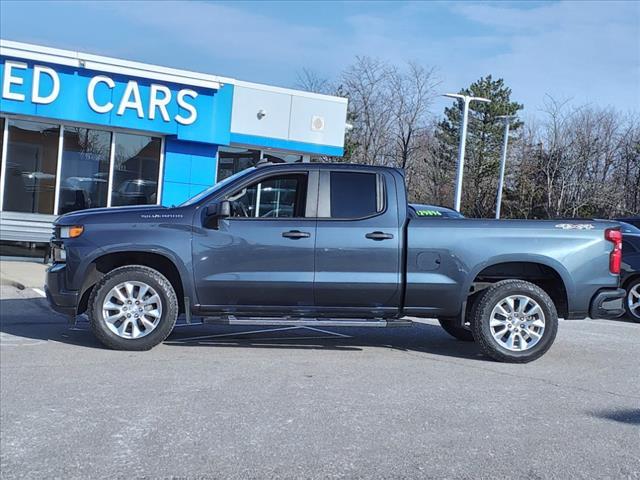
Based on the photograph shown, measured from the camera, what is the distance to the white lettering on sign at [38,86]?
Answer: 1439cm

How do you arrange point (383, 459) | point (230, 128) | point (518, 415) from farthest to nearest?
point (230, 128) < point (518, 415) < point (383, 459)

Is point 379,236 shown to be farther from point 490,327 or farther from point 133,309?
point 133,309

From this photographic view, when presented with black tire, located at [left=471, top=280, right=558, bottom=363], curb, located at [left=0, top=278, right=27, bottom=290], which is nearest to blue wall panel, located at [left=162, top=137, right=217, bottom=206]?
curb, located at [left=0, top=278, right=27, bottom=290]

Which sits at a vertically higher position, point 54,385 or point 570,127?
point 570,127

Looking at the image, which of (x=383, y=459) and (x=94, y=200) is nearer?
(x=383, y=459)

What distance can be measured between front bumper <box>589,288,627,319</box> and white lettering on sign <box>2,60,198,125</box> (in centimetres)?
1118

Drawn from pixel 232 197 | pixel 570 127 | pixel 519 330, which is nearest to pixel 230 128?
pixel 232 197

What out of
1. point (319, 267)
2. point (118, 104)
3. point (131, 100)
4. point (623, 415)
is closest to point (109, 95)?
point (118, 104)

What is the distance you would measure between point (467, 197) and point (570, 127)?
8.69 metres

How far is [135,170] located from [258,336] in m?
9.17

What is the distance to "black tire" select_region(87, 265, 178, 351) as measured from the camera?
6.87 m

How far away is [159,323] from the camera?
6.88 m

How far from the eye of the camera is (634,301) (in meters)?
11.0

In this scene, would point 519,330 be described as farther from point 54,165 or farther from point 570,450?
point 54,165
